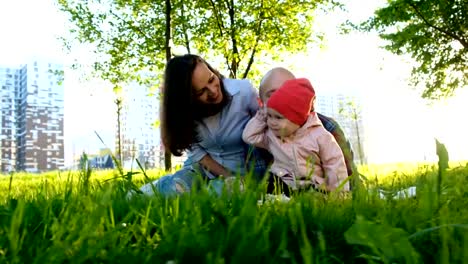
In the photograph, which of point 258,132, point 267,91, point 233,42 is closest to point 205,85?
point 267,91

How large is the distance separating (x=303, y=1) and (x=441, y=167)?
1918cm

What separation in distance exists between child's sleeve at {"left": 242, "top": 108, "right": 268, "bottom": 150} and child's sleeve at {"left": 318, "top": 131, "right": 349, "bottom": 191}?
1.90 feet

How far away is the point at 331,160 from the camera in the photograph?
3.98 metres

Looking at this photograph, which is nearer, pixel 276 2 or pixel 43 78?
Result: pixel 276 2

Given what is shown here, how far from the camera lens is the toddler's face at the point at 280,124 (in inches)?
159

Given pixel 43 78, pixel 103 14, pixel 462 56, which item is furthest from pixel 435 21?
pixel 43 78

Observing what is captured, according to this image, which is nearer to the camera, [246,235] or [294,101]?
[246,235]

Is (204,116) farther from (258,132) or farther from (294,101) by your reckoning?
(294,101)

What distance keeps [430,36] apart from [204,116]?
1617 cm

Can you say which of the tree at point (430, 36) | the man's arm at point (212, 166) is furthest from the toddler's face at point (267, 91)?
the tree at point (430, 36)

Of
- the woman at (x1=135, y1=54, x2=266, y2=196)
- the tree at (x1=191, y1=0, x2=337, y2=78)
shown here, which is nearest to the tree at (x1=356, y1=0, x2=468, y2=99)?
the tree at (x1=191, y1=0, x2=337, y2=78)

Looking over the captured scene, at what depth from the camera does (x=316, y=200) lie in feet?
6.89

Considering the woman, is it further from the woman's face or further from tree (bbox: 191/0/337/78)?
tree (bbox: 191/0/337/78)

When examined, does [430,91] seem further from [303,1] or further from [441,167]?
[441,167]
